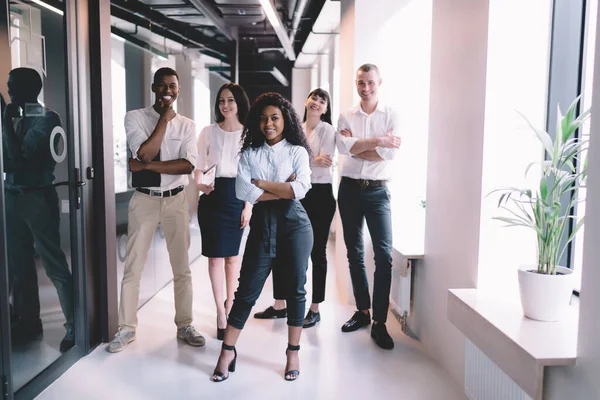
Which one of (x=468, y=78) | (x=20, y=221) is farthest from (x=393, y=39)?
(x=20, y=221)

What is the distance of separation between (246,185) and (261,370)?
1129 mm

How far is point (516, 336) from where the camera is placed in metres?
1.88

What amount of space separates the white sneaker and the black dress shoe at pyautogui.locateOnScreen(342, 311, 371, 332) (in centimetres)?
147

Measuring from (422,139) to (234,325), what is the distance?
102 inches

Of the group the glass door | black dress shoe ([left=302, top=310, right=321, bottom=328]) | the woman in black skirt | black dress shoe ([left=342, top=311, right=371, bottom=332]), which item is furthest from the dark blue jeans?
the glass door

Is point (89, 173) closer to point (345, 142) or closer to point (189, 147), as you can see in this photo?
point (189, 147)

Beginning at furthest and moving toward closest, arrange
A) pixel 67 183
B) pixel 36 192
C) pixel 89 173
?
pixel 89 173 → pixel 67 183 → pixel 36 192

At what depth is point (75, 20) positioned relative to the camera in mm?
2924

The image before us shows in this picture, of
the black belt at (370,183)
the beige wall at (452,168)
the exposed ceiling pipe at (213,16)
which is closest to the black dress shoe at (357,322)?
the beige wall at (452,168)

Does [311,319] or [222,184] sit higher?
→ [222,184]

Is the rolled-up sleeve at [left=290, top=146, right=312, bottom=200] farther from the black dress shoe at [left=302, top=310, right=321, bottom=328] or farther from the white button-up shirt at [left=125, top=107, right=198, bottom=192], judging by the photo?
the black dress shoe at [left=302, top=310, right=321, bottom=328]

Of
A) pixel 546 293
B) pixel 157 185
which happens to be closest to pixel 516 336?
pixel 546 293

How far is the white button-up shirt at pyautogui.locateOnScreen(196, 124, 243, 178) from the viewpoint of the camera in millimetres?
3387

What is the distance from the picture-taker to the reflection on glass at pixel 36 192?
2.32 metres
